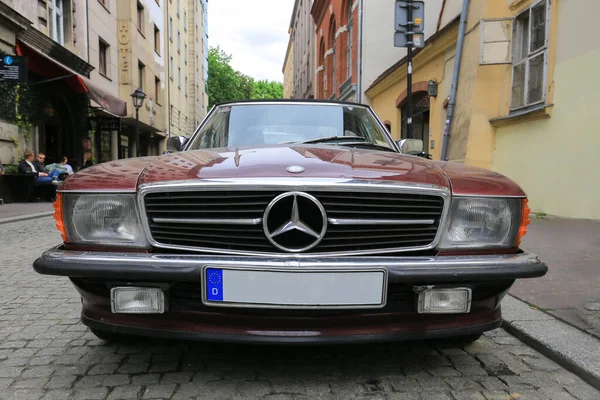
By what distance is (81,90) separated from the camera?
12.3m

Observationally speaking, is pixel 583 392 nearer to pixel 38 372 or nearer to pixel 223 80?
pixel 38 372

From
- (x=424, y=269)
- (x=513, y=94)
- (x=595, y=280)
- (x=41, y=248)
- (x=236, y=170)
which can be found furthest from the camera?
(x=513, y=94)

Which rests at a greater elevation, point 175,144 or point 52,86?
point 52,86

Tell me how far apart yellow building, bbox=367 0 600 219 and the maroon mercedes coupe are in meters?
5.35

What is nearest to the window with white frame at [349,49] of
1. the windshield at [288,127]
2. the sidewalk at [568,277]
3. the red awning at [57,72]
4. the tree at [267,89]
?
the red awning at [57,72]

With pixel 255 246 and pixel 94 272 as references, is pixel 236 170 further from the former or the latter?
pixel 94 272

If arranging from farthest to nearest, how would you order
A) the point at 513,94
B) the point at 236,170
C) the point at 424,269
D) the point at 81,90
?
the point at 81,90, the point at 513,94, the point at 236,170, the point at 424,269

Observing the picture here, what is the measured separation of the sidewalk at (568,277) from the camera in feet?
9.88

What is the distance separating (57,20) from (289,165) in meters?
14.8

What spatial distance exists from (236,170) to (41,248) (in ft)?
15.5

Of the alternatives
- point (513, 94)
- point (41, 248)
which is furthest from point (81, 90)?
point (513, 94)

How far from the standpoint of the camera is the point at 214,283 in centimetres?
182

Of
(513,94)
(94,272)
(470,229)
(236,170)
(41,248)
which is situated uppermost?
(513,94)

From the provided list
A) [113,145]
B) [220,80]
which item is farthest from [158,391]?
[220,80]
